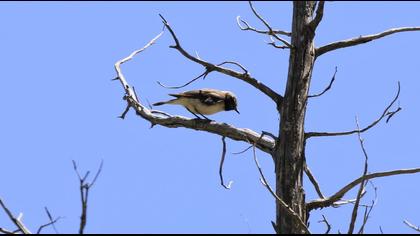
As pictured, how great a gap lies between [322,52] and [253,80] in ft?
2.20

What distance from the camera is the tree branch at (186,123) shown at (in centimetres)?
680

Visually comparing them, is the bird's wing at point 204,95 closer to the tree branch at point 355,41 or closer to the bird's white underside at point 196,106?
the bird's white underside at point 196,106

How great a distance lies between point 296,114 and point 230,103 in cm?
385

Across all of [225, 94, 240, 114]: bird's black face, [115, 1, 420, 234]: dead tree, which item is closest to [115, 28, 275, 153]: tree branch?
[115, 1, 420, 234]: dead tree

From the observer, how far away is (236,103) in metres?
10.3

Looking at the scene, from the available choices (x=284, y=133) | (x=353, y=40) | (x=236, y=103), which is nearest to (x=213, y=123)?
(x=284, y=133)

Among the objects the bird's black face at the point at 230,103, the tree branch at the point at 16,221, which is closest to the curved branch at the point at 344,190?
the tree branch at the point at 16,221

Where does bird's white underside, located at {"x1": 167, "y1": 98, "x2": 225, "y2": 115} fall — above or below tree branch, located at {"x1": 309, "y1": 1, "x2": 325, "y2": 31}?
below

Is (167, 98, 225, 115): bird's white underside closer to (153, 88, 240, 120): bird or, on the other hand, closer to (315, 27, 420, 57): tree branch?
(153, 88, 240, 120): bird

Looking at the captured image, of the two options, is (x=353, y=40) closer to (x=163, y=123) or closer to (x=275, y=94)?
(x=275, y=94)

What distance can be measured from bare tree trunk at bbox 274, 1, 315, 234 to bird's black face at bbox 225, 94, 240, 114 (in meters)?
3.69

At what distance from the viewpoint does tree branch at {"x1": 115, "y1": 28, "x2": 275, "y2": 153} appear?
6.80m

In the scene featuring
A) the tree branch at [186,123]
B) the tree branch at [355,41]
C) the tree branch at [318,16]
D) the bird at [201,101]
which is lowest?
the tree branch at [186,123]

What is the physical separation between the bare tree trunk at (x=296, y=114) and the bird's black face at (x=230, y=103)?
12.1ft
